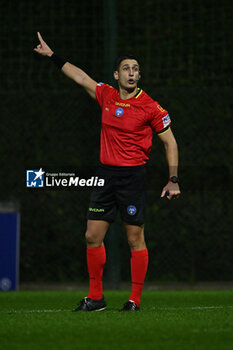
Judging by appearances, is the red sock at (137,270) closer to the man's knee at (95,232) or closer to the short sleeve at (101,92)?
the man's knee at (95,232)

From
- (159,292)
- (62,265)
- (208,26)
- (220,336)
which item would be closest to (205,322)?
(220,336)

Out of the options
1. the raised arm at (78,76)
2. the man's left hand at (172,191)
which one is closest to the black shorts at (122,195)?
the man's left hand at (172,191)

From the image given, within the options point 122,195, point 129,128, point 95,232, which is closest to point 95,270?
point 95,232

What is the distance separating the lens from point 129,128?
6062mm

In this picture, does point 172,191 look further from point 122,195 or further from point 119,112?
point 119,112

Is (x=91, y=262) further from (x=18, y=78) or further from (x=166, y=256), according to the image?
(x=18, y=78)

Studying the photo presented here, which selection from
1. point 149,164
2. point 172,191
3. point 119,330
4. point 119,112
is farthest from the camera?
point 149,164

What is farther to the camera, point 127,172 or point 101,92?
point 101,92

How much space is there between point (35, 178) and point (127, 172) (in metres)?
1.39

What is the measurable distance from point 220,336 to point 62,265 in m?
5.02

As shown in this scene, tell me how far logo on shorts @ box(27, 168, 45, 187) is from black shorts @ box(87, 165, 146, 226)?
1244 mm

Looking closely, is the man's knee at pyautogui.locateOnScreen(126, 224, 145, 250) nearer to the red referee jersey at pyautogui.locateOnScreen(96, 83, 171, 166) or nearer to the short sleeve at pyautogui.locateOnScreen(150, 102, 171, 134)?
the red referee jersey at pyautogui.locateOnScreen(96, 83, 171, 166)

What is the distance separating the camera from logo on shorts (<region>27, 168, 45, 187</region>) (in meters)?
→ 7.26

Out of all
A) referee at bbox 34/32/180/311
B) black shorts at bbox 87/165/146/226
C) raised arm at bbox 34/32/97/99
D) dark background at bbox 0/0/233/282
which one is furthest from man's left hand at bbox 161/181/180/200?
dark background at bbox 0/0/233/282
